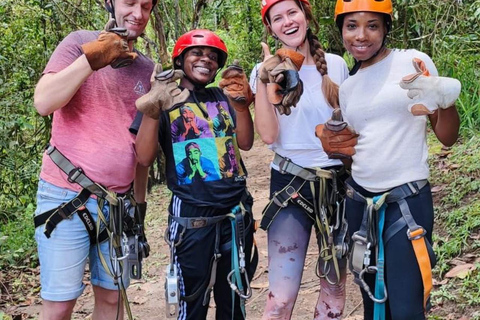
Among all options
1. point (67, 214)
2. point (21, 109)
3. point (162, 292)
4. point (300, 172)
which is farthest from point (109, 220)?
point (21, 109)

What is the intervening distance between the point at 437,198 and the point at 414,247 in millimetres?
3055

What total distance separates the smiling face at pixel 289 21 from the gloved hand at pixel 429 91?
2.69 ft

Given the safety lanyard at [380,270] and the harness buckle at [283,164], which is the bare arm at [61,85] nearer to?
the harness buckle at [283,164]

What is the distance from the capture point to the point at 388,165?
271 cm

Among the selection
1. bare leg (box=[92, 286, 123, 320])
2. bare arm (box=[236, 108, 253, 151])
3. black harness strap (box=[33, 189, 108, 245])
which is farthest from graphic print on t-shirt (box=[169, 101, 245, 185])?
bare leg (box=[92, 286, 123, 320])

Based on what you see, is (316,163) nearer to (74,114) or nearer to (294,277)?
(294,277)

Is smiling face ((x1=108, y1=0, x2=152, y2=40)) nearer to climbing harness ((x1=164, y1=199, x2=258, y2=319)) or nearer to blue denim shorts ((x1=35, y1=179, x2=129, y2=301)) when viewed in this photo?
blue denim shorts ((x1=35, y1=179, x2=129, y2=301))

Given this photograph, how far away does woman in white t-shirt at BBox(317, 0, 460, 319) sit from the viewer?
8.66ft

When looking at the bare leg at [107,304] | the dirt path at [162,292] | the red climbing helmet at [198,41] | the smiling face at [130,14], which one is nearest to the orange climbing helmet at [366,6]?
the red climbing helmet at [198,41]

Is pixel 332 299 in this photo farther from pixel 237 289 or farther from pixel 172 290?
pixel 172 290

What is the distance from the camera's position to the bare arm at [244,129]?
10.3 ft

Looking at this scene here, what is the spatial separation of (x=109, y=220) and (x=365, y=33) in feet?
5.86

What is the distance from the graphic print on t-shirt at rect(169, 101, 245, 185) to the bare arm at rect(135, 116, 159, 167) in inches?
7.0

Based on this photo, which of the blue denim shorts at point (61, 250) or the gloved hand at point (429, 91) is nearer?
the gloved hand at point (429, 91)
